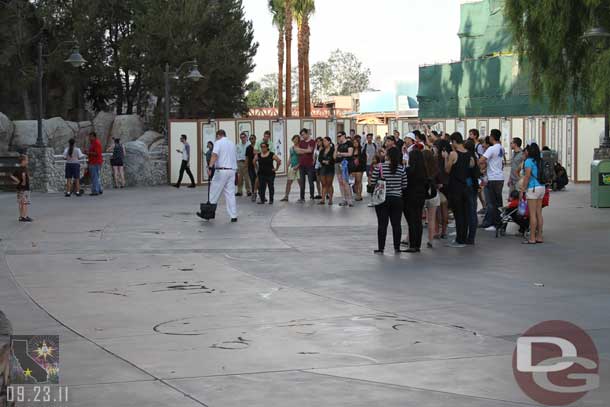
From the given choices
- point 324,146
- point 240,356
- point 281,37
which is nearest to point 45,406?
point 240,356

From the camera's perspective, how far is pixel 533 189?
15.5 metres

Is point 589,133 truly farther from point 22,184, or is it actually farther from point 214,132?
point 22,184

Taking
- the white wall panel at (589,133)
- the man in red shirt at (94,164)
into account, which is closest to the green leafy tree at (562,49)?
the white wall panel at (589,133)

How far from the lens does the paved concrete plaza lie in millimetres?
6805

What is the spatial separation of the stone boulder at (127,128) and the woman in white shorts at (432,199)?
33.3 meters

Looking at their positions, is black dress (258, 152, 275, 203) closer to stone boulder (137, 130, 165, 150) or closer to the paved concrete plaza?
the paved concrete plaza

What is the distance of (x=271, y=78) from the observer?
127375 mm

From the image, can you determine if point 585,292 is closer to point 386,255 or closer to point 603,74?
point 386,255

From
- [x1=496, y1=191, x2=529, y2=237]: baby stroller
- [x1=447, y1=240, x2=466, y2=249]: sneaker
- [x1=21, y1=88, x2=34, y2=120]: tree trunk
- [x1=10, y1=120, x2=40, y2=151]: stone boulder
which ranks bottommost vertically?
[x1=447, y1=240, x2=466, y2=249]: sneaker

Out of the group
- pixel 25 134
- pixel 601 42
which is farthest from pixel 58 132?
pixel 601 42

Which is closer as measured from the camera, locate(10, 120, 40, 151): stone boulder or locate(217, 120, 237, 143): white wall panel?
locate(217, 120, 237, 143): white wall panel

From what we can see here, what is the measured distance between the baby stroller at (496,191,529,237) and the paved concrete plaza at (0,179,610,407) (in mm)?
318

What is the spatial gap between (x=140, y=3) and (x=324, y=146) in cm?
2662

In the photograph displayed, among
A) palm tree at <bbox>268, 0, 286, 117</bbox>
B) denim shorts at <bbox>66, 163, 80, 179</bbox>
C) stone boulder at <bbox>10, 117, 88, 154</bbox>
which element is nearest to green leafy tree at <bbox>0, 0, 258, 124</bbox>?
stone boulder at <bbox>10, 117, 88, 154</bbox>
